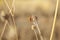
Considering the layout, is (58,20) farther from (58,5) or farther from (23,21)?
(23,21)

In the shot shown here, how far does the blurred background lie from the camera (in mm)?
1041

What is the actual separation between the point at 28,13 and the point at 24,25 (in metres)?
0.09

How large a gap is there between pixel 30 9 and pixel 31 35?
7.1 inches

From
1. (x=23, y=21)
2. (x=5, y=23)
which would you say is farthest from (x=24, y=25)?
(x=5, y=23)

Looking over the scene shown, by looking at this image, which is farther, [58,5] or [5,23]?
[5,23]

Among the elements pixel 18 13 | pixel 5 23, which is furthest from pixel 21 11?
pixel 5 23

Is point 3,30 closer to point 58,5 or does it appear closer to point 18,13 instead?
point 18,13

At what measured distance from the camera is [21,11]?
1077mm

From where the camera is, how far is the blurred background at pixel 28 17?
1041 mm

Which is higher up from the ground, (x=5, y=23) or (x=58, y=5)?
(x=58, y=5)

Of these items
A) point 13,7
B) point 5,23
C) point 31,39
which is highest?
point 13,7

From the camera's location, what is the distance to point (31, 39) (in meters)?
1.10

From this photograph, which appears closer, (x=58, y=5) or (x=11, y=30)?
(x=58, y=5)

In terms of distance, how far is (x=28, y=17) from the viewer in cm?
107
